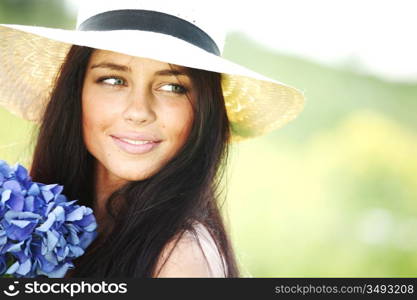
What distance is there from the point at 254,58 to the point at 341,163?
8.26 feet

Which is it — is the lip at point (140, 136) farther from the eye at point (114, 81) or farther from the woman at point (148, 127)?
the eye at point (114, 81)

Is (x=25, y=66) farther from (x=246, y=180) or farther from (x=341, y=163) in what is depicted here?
(x=341, y=163)

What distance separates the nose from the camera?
2.64m

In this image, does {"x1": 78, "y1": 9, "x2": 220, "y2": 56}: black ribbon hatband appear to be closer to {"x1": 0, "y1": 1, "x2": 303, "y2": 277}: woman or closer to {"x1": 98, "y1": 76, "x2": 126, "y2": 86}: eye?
{"x1": 0, "y1": 1, "x2": 303, "y2": 277}: woman

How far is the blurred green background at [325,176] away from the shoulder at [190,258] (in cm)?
503

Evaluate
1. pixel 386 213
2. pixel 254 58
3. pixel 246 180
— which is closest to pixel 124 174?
pixel 246 180

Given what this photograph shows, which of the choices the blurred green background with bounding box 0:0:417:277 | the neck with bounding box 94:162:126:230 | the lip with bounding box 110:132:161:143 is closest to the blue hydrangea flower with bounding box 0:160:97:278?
the lip with bounding box 110:132:161:143

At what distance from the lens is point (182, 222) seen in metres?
2.55

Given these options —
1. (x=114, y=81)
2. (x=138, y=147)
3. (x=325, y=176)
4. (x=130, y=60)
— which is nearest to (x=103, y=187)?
(x=138, y=147)

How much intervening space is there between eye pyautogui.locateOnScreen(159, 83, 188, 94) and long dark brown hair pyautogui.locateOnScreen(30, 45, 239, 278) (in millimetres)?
59

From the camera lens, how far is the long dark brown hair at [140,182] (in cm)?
258

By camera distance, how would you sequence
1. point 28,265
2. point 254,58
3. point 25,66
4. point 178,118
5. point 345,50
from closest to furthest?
point 28,265
point 178,118
point 25,66
point 254,58
point 345,50
